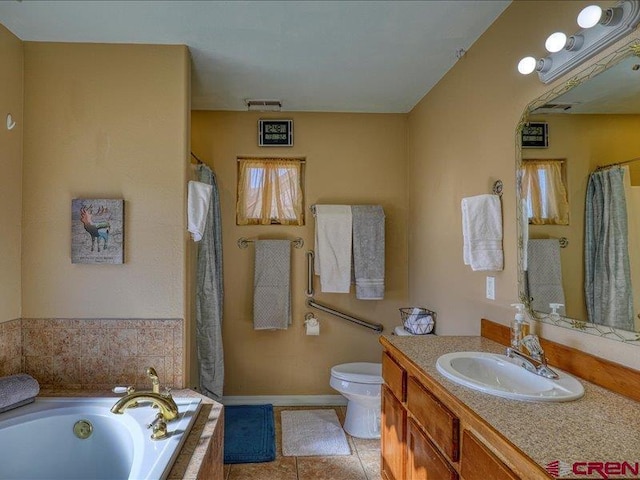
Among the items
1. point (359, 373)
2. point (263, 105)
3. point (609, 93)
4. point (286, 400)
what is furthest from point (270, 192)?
A: point (609, 93)

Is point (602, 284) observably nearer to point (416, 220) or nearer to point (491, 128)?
point (491, 128)

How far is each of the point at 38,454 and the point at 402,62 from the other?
284 cm

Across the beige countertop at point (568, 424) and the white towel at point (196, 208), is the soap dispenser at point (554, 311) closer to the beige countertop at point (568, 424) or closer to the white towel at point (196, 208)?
the beige countertop at point (568, 424)

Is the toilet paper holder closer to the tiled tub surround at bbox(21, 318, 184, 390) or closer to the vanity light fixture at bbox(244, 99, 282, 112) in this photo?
the tiled tub surround at bbox(21, 318, 184, 390)

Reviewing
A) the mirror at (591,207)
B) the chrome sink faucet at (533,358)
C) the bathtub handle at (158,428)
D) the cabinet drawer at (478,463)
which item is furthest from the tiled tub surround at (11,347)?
the mirror at (591,207)

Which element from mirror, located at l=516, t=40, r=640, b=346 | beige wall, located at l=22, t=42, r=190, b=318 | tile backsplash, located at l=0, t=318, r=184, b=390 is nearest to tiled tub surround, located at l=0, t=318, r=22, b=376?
tile backsplash, located at l=0, t=318, r=184, b=390

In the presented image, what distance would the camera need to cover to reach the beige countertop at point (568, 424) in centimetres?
82

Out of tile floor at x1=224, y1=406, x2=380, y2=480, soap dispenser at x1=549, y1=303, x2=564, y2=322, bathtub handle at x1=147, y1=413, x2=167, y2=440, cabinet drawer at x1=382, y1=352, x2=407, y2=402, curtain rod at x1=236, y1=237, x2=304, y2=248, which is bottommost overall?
tile floor at x1=224, y1=406, x2=380, y2=480

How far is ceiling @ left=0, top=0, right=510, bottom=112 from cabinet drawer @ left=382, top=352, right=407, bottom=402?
1.71 meters

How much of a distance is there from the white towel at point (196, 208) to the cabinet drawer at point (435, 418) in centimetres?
141

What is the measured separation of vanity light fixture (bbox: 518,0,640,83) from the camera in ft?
3.63

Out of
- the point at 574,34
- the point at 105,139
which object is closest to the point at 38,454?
the point at 105,139

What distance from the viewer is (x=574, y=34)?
1302mm

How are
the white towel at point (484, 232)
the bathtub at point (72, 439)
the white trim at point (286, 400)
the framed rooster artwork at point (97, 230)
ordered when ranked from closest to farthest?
the bathtub at point (72, 439), the white towel at point (484, 232), the framed rooster artwork at point (97, 230), the white trim at point (286, 400)
